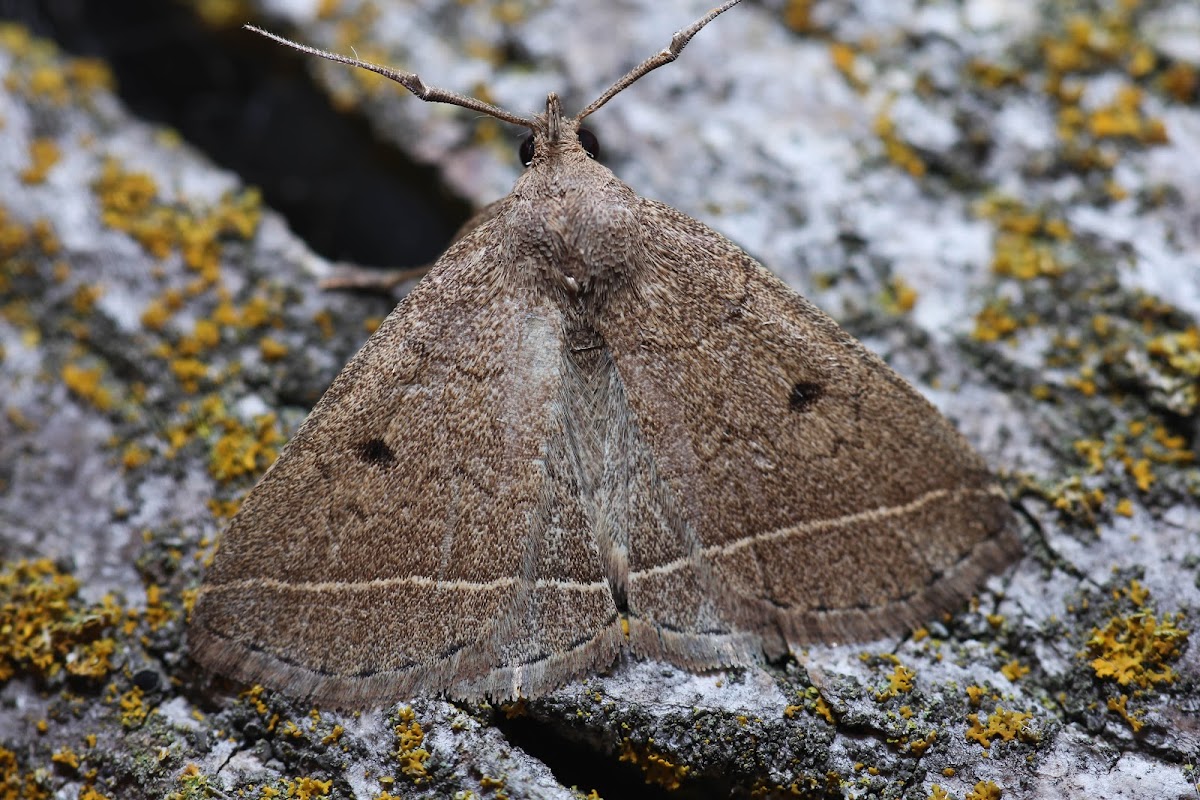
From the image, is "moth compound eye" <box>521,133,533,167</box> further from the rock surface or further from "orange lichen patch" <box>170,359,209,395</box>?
"orange lichen patch" <box>170,359,209,395</box>

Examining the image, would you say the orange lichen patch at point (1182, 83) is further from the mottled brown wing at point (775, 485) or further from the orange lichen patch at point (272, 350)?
the orange lichen patch at point (272, 350)

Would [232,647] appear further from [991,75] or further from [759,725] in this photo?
[991,75]

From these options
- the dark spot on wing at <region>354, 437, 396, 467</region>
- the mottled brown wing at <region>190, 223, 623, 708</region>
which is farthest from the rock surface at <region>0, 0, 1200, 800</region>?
the dark spot on wing at <region>354, 437, 396, 467</region>

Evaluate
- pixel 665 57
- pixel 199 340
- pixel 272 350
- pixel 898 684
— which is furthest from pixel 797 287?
pixel 199 340

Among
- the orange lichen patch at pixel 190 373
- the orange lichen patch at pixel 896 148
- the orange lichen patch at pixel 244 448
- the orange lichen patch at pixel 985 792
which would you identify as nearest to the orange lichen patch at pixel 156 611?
the orange lichen patch at pixel 244 448

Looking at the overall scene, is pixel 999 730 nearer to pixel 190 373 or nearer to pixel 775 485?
pixel 775 485
